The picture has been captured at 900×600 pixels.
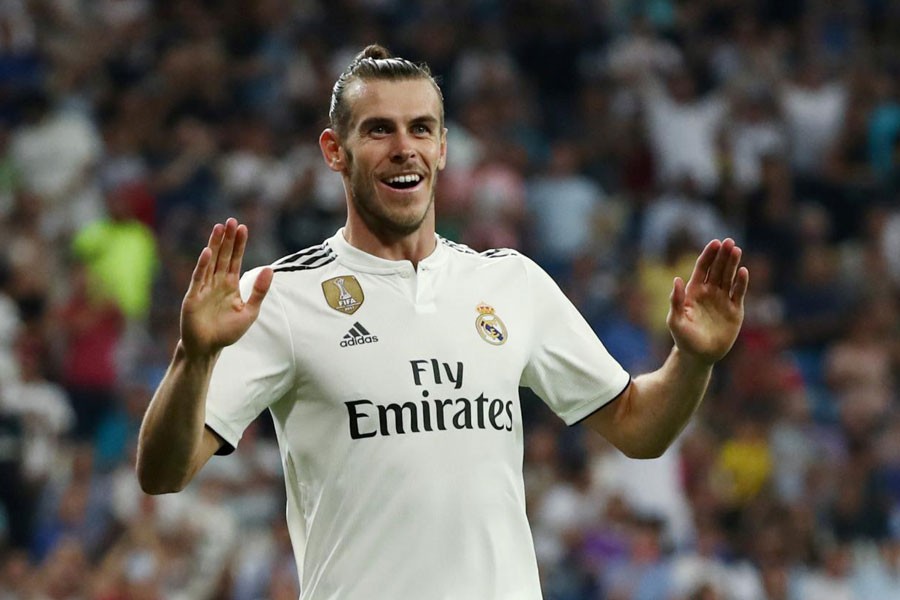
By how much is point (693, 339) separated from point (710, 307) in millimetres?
115

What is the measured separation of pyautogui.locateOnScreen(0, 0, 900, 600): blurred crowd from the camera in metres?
10.4

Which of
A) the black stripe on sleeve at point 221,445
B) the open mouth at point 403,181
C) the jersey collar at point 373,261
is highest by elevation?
the open mouth at point 403,181

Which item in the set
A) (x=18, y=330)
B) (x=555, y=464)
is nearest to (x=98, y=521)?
(x=18, y=330)

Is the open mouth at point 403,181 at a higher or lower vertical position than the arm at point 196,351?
higher

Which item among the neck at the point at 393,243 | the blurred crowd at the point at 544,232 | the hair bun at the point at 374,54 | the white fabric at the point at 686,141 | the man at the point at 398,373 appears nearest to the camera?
the man at the point at 398,373

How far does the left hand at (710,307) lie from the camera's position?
14.4 feet

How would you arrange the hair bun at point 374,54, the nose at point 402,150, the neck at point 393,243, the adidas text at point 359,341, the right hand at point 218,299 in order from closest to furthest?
the right hand at point 218,299 → the adidas text at point 359,341 → the nose at point 402,150 → the neck at point 393,243 → the hair bun at point 374,54

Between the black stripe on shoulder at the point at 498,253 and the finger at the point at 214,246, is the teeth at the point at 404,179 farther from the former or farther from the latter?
the finger at the point at 214,246

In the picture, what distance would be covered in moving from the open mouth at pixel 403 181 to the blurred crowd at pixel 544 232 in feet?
18.4

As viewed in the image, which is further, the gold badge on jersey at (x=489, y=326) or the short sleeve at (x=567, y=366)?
the short sleeve at (x=567, y=366)

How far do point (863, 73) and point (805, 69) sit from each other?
0.49 meters

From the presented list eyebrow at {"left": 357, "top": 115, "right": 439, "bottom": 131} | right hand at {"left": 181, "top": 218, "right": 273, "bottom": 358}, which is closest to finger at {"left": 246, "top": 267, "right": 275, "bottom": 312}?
right hand at {"left": 181, "top": 218, "right": 273, "bottom": 358}

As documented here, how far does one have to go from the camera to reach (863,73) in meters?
13.8

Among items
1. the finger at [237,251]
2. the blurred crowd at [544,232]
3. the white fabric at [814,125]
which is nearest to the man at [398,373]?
the finger at [237,251]
